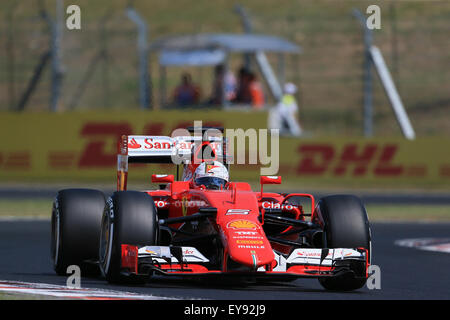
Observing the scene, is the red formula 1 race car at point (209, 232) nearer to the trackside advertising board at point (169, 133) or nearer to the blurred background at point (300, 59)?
the trackside advertising board at point (169, 133)

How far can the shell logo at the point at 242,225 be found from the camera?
10.1 metres

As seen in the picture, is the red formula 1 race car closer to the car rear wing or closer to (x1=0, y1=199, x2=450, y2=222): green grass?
the car rear wing

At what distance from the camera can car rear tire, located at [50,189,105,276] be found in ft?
37.9

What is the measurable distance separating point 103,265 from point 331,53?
27.9m

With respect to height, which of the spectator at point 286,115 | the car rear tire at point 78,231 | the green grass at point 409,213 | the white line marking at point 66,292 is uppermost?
the spectator at point 286,115

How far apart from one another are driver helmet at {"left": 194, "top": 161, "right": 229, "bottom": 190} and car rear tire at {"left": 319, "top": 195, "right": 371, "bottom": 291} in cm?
128

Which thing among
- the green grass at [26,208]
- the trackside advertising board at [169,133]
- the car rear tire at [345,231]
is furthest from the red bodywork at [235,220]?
the trackside advertising board at [169,133]

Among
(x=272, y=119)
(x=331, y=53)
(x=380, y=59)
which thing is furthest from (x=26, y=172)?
(x=331, y=53)

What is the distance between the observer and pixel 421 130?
40156 mm

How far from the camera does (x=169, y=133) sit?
2697 centimetres

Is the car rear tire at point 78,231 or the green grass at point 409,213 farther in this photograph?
the green grass at point 409,213

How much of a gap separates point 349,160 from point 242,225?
58.3 feet

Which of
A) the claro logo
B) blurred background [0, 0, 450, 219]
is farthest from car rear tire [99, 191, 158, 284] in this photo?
the claro logo

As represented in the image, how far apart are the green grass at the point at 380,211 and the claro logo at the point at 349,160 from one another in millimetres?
3206
